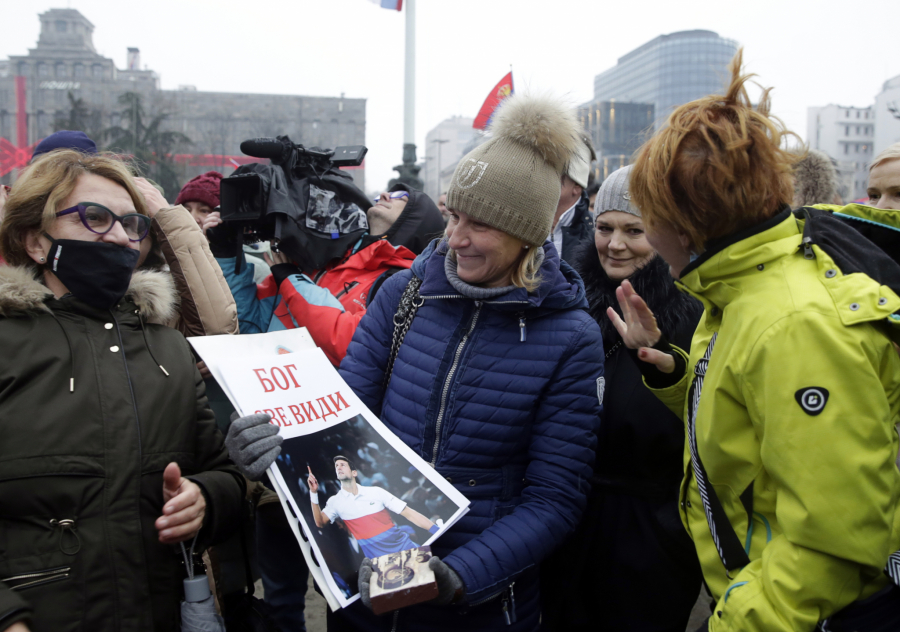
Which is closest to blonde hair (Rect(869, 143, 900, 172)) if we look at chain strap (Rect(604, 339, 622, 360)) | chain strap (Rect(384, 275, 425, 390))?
chain strap (Rect(604, 339, 622, 360))

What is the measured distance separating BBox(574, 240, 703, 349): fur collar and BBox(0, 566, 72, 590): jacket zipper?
184 cm

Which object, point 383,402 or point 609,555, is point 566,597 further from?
point 383,402

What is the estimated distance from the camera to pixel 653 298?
91.7 inches

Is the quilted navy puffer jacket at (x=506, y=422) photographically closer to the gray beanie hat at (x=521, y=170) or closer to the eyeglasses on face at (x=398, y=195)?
the gray beanie hat at (x=521, y=170)

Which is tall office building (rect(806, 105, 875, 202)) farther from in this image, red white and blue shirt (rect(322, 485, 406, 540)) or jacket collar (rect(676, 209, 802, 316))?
red white and blue shirt (rect(322, 485, 406, 540))

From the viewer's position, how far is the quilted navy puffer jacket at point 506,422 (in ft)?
5.70

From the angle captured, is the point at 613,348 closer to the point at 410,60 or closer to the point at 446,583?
the point at 446,583

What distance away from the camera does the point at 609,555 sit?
7.34ft

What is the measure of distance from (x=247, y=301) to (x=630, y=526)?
2004 mm

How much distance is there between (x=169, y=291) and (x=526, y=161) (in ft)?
3.91

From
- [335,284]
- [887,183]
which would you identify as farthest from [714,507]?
[335,284]

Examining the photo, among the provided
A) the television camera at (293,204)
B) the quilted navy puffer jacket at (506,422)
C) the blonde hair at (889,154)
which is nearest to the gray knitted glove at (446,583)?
the quilted navy puffer jacket at (506,422)

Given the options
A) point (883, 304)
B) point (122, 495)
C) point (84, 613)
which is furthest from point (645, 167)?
point (84, 613)

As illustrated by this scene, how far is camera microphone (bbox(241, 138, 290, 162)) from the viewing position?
2.70 metres
